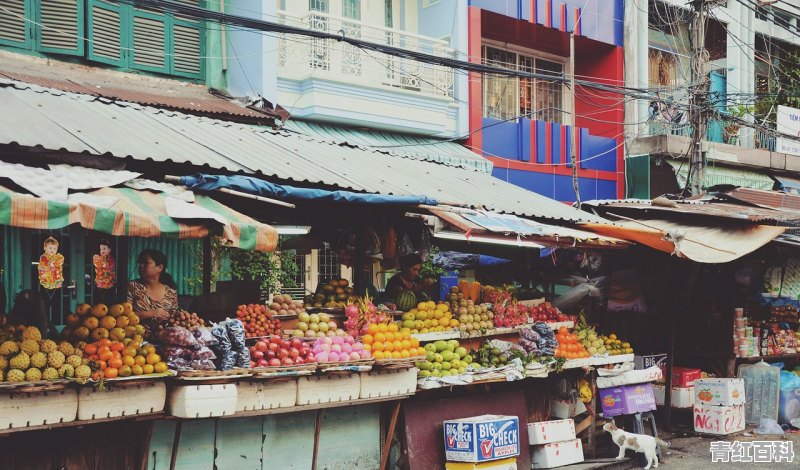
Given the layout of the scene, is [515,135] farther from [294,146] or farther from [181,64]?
[294,146]

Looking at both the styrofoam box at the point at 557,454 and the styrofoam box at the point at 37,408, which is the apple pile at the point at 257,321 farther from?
the styrofoam box at the point at 557,454

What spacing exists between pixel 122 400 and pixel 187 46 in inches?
340

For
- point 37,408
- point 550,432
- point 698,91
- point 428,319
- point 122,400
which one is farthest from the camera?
point 698,91

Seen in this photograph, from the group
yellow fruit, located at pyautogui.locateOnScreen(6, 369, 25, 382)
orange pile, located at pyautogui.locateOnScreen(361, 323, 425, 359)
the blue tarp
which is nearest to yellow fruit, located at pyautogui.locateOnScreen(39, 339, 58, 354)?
yellow fruit, located at pyautogui.locateOnScreen(6, 369, 25, 382)

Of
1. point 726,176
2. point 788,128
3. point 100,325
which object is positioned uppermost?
point 788,128

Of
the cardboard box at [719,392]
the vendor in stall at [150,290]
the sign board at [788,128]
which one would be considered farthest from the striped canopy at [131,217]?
the sign board at [788,128]

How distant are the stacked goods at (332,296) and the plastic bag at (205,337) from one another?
2542mm

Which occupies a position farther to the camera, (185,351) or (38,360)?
(185,351)

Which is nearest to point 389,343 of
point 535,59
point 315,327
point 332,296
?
point 315,327

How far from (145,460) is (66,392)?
39.0 inches

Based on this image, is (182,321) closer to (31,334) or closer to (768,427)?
(31,334)

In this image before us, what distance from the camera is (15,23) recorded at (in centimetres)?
1186

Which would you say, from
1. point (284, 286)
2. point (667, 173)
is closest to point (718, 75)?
point (667, 173)

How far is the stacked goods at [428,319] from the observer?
9.21 m
